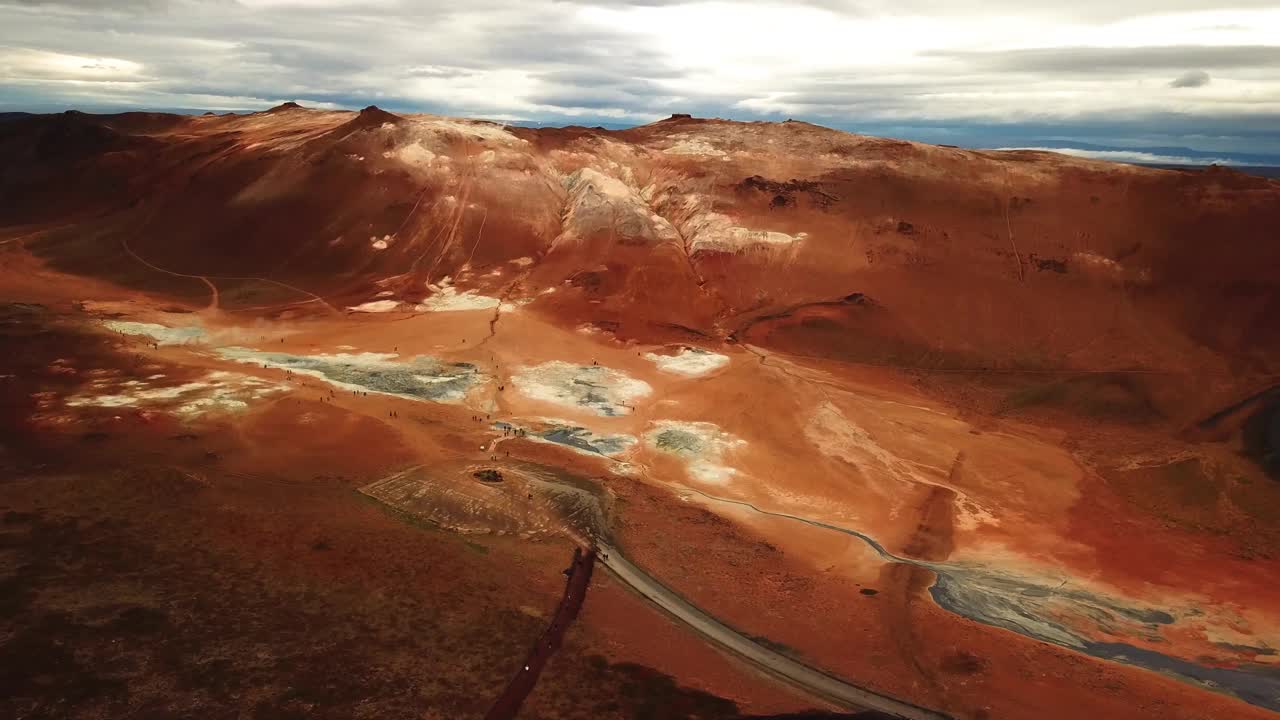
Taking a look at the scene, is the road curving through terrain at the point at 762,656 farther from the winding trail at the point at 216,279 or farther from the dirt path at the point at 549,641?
the winding trail at the point at 216,279

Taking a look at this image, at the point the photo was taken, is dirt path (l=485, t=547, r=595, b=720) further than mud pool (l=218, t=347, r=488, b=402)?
No

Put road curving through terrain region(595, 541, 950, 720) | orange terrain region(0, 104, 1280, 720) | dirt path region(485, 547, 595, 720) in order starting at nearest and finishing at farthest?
dirt path region(485, 547, 595, 720)
road curving through terrain region(595, 541, 950, 720)
orange terrain region(0, 104, 1280, 720)

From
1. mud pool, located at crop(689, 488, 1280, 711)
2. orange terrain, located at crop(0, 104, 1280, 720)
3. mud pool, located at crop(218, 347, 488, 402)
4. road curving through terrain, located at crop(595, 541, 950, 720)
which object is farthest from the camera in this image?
mud pool, located at crop(218, 347, 488, 402)

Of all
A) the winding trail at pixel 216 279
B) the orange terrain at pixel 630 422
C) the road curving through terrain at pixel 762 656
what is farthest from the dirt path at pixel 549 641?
the winding trail at pixel 216 279

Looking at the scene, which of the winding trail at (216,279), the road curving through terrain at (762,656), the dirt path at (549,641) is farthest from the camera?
the winding trail at (216,279)

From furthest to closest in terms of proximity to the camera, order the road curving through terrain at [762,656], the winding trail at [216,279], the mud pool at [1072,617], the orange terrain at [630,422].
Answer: the winding trail at [216,279], the mud pool at [1072,617], the orange terrain at [630,422], the road curving through terrain at [762,656]

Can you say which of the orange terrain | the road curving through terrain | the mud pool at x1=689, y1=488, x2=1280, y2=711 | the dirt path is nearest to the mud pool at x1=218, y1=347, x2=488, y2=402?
the orange terrain

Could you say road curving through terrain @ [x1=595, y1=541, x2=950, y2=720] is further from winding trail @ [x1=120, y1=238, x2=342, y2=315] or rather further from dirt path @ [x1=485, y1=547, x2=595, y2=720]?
winding trail @ [x1=120, y1=238, x2=342, y2=315]

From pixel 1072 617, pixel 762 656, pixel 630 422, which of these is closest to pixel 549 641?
pixel 762 656

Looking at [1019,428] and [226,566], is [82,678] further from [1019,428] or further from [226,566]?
[1019,428]

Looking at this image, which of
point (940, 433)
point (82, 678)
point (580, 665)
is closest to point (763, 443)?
point (940, 433)

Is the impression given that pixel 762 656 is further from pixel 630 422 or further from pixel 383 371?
pixel 383 371

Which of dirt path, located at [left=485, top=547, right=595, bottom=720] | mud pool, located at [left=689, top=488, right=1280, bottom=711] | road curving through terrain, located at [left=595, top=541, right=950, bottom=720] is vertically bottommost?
mud pool, located at [left=689, top=488, right=1280, bottom=711]
